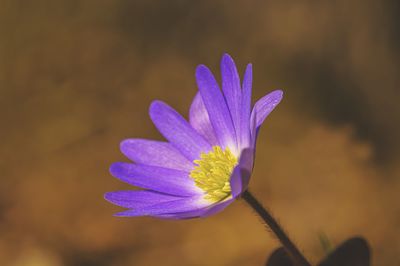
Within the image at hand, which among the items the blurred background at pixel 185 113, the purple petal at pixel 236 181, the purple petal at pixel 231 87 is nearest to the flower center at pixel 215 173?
the purple petal at pixel 231 87

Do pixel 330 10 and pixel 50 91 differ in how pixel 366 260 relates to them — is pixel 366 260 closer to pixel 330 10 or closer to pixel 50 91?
pixel 330 10

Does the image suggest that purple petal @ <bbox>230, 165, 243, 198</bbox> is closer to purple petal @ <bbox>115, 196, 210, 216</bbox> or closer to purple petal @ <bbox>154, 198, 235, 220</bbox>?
purple petal @ <bbox>154, 198, 235, 220</bbox>

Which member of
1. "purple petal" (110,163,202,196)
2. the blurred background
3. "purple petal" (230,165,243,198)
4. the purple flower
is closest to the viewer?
"purple petal" (230,165,243,198)

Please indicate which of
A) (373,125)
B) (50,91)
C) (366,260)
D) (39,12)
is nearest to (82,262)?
(50,91)

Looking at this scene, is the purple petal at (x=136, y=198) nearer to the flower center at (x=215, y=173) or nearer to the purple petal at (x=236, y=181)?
the flower center at (x=215, y=173)

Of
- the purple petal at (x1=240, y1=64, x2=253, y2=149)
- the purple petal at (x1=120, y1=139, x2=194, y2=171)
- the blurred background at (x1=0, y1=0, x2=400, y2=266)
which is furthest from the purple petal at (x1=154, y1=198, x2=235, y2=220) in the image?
the blurred background at (x1=0, y1=0, x2=400, y2=266)

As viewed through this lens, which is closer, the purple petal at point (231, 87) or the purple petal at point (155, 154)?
the purple petal at point (231, 87)

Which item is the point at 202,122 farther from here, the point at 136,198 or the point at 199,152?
the point at 136,198
